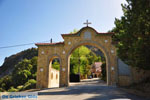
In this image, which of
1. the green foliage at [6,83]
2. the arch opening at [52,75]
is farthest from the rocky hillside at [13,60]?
the arch opening at [52,75]

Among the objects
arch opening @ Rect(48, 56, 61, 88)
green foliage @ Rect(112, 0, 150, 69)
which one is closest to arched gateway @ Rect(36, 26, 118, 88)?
arch opening @ Rect(48, 56, 61, 88)

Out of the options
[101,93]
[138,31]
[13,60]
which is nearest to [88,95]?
[101,93]

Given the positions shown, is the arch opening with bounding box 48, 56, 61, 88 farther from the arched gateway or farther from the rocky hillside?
the rocky hillside

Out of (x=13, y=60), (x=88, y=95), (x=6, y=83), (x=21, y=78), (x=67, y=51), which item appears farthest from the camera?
(x=13, y=60)

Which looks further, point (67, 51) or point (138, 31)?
point (67, 51)

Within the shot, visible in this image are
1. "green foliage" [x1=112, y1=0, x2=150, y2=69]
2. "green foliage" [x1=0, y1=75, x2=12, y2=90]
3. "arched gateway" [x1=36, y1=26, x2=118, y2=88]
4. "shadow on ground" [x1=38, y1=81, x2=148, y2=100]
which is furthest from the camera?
"green foliage" [x1=0, y1=75, x2=12, y2=90]

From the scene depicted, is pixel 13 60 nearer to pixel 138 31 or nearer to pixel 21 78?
pixel 21 78

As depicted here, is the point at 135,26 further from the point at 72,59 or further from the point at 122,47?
the point at 72,59

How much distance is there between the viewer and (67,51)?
17484 mm

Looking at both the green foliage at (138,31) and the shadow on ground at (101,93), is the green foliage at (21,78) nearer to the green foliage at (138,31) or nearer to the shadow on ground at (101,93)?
the shadow on ground at (101,93)

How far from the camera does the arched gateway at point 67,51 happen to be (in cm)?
1683

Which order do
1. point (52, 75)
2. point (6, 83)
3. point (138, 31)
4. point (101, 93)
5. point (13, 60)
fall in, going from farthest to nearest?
point (13, 60)
point (6, 83)
point (52, 75)
point (101, 93)
point (138, 31)

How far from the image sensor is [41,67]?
17594mm

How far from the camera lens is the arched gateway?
55.2 ft
